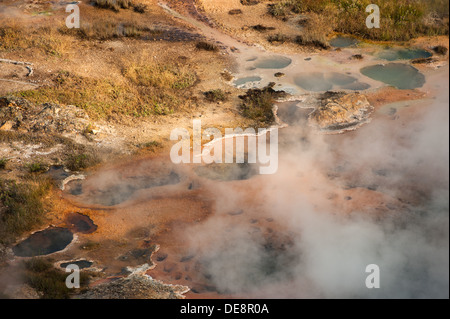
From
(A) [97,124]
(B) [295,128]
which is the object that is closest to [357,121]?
(B) [295,128]

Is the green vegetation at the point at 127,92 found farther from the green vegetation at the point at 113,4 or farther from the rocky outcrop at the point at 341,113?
the green vegetation at the point at 113,4

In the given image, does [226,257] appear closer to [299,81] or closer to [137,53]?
[299,81]

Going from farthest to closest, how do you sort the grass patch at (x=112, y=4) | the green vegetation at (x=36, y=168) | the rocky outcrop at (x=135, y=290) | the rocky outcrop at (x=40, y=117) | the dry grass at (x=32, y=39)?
the grass patch at (x=112, y=4)
the dry grass at (x=32, y=39)
the rocky outcrop at (x=40, y=117)
the green vegetation at (x=36, y=168)
the rocky outcrop at (x=135, y=290)

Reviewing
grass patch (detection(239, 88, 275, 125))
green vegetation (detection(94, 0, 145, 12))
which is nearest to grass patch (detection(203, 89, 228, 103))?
grass patch (detection(239, 88, 275, 125))

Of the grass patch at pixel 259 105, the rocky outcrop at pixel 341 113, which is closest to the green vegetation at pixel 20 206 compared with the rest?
the grass patch at pixel 259 105

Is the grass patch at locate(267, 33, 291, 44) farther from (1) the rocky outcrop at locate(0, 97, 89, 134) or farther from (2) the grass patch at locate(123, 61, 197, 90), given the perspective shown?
(1) the rocky outcrop at locate(0, 97, 89, 134)

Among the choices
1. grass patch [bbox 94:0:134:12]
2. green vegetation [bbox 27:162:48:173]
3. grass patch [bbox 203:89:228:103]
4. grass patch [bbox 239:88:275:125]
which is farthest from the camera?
grass patch [bbox 94:0:134:12]

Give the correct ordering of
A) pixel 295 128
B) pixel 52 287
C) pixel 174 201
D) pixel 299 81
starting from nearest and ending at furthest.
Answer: pixel 52 287
pixel 174 201
pixel 295 128
pixel 299 81
